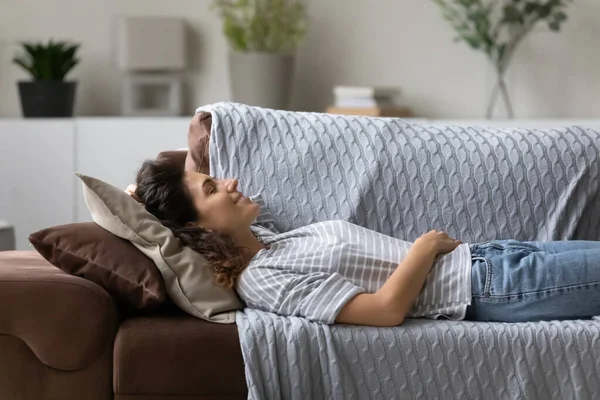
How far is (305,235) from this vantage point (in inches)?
93.4

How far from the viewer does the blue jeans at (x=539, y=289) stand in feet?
7.17

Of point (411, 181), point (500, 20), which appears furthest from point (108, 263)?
point (500, 20)

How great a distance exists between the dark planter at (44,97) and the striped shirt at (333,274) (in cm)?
205

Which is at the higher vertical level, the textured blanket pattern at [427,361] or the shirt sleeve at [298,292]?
the shirt sleeve at [298,292]

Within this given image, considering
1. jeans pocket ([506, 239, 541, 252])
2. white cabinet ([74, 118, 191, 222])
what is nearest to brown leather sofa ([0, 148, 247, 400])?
jeans pocket ([506, 239, 541, 252])

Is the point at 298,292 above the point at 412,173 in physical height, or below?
below

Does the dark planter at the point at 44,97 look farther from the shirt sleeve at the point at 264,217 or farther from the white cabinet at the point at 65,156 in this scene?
the shirt sleeve at the point at 264,217

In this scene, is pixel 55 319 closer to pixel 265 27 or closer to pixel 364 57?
pixel 265 27

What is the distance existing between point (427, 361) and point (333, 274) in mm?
281

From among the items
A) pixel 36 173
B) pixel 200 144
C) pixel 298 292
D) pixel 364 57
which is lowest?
pixel 36 173

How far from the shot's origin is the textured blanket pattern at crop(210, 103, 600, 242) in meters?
2.58

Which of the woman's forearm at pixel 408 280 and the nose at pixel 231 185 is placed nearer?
the woman's forearm at pixel 408 280

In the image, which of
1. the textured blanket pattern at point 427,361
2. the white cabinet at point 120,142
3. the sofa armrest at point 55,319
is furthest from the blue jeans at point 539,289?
the white cabinet at point 120,142

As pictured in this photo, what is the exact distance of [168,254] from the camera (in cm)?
214
